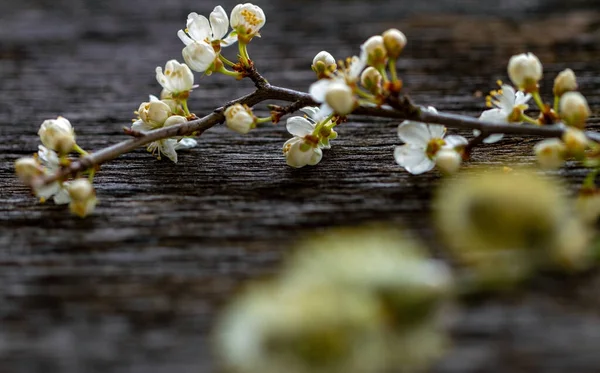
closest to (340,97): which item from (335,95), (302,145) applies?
(335,95)

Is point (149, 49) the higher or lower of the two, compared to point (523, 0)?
lower

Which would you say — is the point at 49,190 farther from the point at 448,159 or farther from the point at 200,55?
the point at 448,159

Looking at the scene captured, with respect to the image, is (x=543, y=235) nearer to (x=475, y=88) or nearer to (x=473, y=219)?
(x=473, y=219)

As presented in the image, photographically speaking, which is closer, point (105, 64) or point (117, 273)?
point (117, 273)

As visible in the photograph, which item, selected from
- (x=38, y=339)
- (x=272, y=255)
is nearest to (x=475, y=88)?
(x=272, y=255)

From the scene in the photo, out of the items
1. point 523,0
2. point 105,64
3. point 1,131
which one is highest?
point 523,0

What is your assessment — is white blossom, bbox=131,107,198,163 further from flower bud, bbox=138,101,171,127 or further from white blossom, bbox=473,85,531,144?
white blossom, bbox=473,85,531,144

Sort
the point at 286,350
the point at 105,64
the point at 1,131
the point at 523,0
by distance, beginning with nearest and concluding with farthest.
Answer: the point at 286,350 < the point at 1,131 < the point at 105,64 < the point at 523,0
